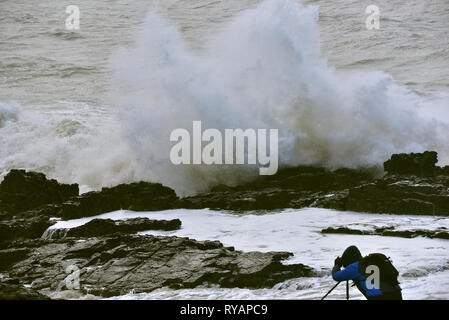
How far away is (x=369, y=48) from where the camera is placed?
23422mm

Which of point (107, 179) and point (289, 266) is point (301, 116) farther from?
point (289, 266)

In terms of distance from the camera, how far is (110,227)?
8680mm

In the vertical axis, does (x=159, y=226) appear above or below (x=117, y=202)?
below

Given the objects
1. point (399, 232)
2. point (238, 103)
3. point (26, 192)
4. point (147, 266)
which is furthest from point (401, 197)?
point (26, 192)

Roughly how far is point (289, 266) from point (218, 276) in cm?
75

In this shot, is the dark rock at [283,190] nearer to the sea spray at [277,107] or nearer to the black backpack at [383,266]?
the sea spray at [277,107]

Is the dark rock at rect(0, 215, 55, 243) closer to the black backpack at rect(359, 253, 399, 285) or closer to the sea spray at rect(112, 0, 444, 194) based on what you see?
the sea spray at rect(112, 0, 444, 194)

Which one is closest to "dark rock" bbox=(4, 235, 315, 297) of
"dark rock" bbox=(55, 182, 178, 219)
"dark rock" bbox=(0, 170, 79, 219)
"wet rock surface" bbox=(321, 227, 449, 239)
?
"wet rock surface" bbox=(321, 227, 449, 239)

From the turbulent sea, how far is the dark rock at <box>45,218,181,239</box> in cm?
34

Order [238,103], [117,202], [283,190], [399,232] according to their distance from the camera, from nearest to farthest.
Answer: [399,232] → [117,202] → [283,190] → [238,103]

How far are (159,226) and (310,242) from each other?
207 centimetres

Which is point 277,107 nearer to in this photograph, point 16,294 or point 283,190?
point 283,190

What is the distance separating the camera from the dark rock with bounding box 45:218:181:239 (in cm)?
866
